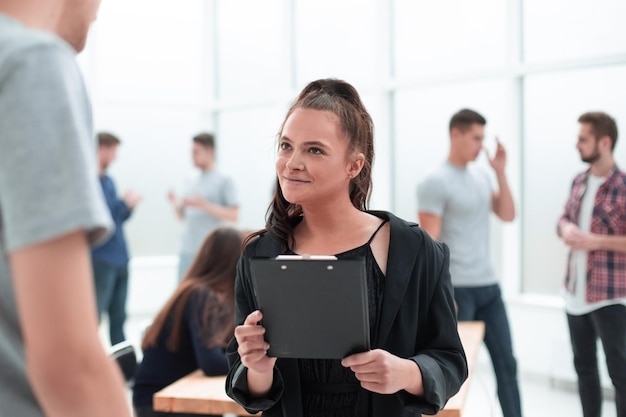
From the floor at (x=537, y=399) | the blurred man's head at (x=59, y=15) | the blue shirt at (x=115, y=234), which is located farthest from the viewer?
the blue shirt at (x=115, y=234)

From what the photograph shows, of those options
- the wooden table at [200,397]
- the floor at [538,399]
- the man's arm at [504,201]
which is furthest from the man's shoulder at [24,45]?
the man's arm at [504,201]

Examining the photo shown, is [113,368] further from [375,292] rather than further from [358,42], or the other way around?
[358,42]

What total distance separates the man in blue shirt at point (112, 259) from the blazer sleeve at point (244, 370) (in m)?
3.48

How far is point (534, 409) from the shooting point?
4.22 m

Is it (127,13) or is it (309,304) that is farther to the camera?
(127,13)

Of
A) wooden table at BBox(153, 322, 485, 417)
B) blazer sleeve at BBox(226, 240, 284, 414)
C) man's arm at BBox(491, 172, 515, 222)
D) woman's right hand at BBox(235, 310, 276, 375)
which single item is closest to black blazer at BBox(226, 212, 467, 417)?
blazer sleeve at BBox(226, 240, 284, 414)

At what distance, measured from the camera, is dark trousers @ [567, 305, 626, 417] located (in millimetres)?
3357

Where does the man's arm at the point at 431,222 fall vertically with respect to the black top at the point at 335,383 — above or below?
above

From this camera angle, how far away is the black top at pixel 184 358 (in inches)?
104

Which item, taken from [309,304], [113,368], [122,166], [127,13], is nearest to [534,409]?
[309,304]

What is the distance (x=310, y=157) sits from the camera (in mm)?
1512

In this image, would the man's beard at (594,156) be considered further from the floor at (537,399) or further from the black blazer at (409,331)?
the black blazer at (409,331)

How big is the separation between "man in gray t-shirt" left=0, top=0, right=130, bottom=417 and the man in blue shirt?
4293mm

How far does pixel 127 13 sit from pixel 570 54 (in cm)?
451
